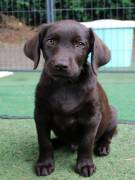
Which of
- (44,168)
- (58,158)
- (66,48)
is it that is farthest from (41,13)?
(66,48)

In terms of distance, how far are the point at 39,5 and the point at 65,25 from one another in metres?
6.87

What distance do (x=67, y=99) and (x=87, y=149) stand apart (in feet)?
1.22

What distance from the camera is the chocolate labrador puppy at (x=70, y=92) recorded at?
3061mm

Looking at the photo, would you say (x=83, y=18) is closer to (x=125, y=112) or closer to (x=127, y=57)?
(x=127, y=57)

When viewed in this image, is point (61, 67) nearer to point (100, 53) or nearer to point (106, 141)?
point (100, 53)

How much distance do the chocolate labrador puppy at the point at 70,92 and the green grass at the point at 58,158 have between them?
85 millimetres

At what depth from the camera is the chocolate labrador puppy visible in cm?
306

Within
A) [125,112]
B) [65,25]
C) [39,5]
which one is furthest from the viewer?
[39,5]

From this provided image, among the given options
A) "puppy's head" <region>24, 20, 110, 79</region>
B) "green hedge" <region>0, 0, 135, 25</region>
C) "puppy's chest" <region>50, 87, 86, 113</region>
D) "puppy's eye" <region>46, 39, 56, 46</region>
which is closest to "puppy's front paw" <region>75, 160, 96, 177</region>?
"puppy's chest" <region>50, 87, 86, 113</region>

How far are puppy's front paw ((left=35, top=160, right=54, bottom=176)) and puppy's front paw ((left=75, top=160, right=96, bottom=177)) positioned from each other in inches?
7.1

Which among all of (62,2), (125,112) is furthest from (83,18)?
(125,112)

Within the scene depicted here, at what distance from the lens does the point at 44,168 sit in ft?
10.9

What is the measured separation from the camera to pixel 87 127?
10.8ft

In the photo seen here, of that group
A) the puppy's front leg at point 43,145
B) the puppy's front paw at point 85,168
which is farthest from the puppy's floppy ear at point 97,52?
the puppy's front paw at point 85,168
